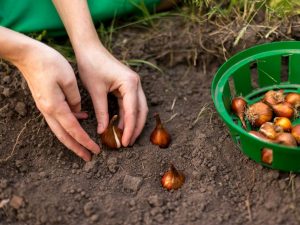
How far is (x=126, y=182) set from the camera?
1.58m

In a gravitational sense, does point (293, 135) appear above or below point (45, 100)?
below

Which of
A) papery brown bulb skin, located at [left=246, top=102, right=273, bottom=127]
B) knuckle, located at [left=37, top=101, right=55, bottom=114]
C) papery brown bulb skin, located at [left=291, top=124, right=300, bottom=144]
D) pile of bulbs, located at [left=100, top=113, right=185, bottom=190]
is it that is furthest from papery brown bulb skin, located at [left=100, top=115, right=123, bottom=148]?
papery brown bulb skin, located at [left=291, top=124, right=300, bottom=144]

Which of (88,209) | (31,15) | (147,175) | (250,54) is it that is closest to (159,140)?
(147,175)

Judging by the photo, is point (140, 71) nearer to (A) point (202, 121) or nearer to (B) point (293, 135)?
(A) point (202, 121)

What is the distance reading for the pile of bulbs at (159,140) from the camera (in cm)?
156

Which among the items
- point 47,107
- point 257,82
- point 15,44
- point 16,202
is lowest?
point 257,82

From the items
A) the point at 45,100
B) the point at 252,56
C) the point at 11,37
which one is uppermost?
the point at 11,37

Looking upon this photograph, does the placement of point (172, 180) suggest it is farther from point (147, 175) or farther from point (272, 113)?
point (272, 113)

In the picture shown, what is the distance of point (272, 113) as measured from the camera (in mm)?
1729

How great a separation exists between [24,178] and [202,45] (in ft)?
2.91

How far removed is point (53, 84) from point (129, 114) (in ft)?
0.89

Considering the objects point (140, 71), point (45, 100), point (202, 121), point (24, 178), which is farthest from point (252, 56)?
point (24, 178)

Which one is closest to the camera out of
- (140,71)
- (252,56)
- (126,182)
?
(126,182)

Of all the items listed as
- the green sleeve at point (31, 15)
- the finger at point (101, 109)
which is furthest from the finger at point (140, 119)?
the green sleeve at point (31, 15)
